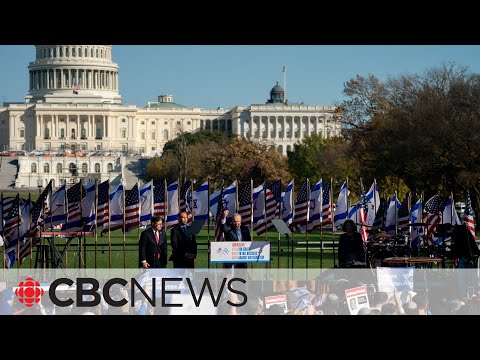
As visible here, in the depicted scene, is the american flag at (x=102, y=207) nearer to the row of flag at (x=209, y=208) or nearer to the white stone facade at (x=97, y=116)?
the row of flag at (x=209, y=208)

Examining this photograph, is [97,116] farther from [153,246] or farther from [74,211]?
[153,246]

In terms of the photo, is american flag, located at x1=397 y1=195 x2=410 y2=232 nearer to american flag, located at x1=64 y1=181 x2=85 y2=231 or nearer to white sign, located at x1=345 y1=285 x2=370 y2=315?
american flag, located at x1=64 y1=181 x2=85 y2=231

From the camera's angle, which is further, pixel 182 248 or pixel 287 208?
pixel 287 208

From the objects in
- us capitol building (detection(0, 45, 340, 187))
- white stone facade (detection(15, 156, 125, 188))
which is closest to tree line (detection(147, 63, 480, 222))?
white stone facade (detection(15, 156, 125, 188))

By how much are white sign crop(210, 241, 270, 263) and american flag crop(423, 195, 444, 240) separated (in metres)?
9.83

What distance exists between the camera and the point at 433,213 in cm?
2720

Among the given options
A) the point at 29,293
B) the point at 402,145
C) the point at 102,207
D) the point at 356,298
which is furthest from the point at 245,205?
the point at 402,145

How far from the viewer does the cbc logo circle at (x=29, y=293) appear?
45.4ft

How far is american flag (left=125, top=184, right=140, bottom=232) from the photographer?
2630 cm

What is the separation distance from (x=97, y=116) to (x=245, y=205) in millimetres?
163275

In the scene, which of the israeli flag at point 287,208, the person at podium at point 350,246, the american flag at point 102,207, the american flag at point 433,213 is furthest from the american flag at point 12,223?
the israeli flag at point 287,208

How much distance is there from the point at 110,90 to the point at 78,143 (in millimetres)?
14246

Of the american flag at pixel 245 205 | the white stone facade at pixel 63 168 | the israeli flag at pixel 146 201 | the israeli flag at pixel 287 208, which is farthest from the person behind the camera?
the white stone facade at pixel 63 168
